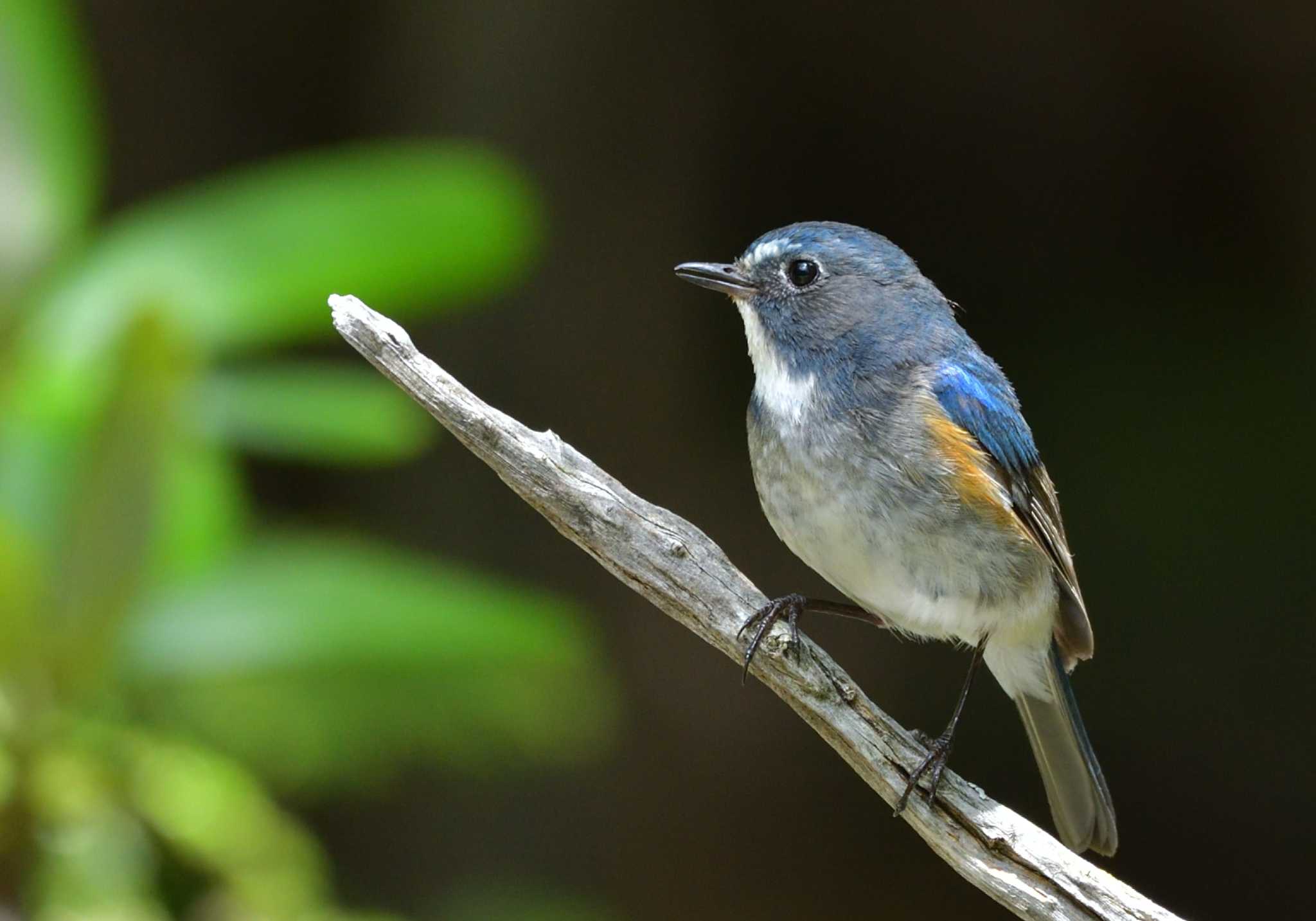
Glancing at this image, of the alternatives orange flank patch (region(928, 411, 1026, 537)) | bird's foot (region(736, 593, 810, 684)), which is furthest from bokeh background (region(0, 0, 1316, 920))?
bird's foot (region(736, 593, 810, 684))

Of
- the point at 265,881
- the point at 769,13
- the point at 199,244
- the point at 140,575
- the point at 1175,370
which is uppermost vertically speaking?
the point at 769,13

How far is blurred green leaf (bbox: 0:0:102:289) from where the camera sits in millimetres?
2705

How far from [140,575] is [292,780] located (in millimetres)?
1742

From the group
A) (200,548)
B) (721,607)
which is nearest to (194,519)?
→ (200,548)

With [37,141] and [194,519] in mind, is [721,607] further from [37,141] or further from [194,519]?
[37,141]

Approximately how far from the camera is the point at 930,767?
8.23 ft

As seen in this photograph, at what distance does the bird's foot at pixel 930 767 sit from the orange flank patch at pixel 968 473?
0.48 m

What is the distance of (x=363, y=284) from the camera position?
3.17 m

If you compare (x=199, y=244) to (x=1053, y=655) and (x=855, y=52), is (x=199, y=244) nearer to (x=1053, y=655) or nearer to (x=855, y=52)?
(x=1053, y=655)

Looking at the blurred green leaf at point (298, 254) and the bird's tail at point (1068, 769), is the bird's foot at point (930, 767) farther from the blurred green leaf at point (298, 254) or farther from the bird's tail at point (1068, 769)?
the blurred green leaf at point (298, 254)

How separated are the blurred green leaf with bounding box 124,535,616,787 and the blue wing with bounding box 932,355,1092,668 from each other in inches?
39.4

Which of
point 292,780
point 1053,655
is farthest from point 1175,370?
point 292,780

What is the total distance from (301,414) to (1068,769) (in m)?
1.79

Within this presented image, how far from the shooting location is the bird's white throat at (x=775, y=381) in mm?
2889
